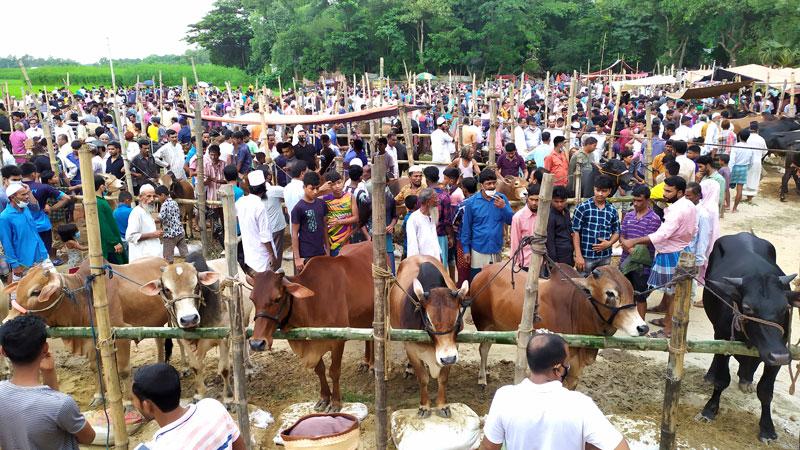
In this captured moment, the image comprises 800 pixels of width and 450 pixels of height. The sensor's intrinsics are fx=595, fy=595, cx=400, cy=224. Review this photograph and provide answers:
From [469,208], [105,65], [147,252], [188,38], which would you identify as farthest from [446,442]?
[105,65]

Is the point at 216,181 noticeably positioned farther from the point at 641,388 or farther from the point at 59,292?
the point at 641,388

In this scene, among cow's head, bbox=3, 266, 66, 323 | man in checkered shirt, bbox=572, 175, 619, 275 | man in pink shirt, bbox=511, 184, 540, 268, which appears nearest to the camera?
cow's head, bbox=3, 266, 66, 323

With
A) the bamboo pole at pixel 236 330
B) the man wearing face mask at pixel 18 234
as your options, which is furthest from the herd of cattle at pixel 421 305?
the man wearing face mask at pixel 18 234

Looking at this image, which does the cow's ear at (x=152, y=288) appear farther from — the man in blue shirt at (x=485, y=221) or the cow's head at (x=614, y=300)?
the cow's head at (x=614, y=300)

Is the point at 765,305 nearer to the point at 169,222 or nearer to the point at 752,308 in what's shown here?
the point at 752,308

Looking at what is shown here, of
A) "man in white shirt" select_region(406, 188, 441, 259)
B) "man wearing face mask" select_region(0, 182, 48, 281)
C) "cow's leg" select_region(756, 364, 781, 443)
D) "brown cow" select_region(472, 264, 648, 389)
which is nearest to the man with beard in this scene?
"man in white shirt" select_region(406, 188, 441, 259)

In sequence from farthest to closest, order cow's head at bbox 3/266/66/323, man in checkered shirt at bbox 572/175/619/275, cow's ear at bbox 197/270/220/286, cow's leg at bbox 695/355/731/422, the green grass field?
the green grass field < man in checkered shirt at bbox 572/175/619/275 < cow's leg at bbox 695/355/731/422 < cow's ear at bbox 197/270/220/286 < cow's head at bbox 3/266/66/323

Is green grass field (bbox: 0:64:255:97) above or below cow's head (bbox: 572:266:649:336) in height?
above

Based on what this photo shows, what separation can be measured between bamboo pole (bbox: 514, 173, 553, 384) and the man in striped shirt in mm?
2370

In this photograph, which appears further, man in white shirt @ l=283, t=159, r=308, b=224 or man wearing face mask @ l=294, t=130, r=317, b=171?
man wearing face mask @ l=294, t=130, r=317, b=171

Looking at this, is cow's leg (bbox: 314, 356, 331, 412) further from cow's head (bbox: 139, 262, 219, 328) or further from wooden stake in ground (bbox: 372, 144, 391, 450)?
cow's head (bbox: 139, 262, 219, 328)

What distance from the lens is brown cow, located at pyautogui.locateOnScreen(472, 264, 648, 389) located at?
17.0 ft

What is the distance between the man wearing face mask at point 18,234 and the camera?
7.31 metres

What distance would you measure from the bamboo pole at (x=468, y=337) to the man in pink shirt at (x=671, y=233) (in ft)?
6.56
